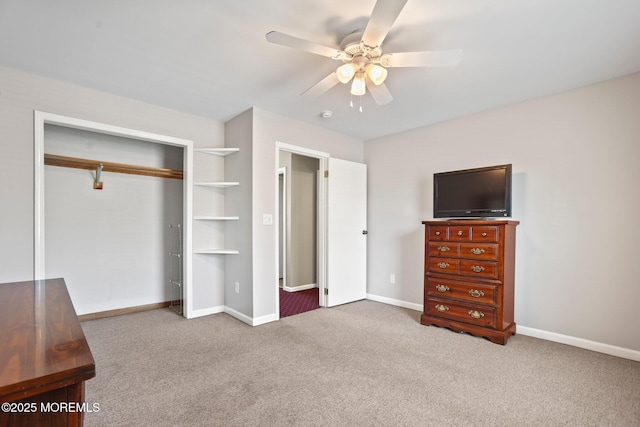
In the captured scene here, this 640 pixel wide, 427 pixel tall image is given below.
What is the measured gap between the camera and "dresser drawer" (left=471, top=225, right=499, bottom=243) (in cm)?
295

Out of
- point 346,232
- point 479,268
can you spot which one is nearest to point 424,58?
point 479,268

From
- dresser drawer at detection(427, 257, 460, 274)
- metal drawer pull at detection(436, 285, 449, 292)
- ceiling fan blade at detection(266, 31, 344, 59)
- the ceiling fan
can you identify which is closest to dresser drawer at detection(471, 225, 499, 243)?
dresser drawer at detection(427, 257, 460, 274)

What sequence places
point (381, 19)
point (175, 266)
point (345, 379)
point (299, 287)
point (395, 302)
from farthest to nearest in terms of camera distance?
1. point (299, 287)
2. point (395, 302)
3. point (175, 266)
4. point (345, 379)
5. point (381, 19)

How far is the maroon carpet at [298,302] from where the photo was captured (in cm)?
399

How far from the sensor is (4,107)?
2574 mm

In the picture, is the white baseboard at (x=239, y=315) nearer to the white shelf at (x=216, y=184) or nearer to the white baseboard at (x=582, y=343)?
the white shelf at (x=216, y=184)

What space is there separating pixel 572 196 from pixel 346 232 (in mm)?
2481

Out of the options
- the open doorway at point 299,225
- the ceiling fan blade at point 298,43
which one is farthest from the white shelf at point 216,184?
the ceiling fan blade at point 298,43

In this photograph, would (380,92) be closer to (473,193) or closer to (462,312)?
(473,193)

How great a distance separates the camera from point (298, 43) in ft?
5.88

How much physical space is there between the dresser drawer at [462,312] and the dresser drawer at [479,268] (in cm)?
31

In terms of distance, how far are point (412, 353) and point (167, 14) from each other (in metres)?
3.08

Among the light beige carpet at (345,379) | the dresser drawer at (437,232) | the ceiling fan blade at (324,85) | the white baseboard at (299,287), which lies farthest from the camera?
the white baseboard at (299,287)

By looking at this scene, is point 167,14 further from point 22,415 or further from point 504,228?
point 504,228
